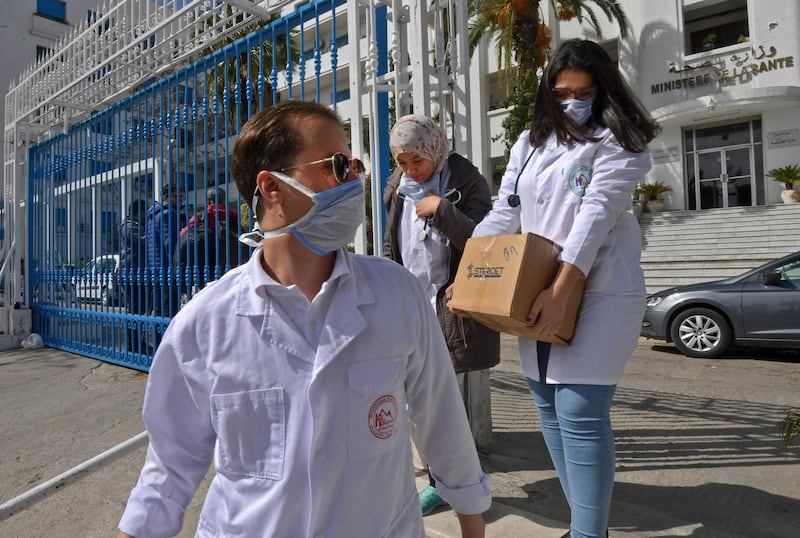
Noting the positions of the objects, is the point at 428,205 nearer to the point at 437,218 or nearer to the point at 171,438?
the point at 437,218

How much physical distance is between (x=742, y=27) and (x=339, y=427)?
21.6 metres

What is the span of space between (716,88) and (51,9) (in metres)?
30.2

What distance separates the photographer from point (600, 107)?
6.77 feet

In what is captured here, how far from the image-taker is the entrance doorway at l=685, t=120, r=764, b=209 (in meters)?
16.6

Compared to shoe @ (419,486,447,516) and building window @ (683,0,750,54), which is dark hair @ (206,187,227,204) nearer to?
shoe @ (419,486,447,516)

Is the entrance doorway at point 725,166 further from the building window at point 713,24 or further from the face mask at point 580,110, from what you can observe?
the face mask at point 580,110

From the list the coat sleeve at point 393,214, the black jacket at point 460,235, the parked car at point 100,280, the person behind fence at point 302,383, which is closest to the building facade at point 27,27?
the parked car at point 100,280

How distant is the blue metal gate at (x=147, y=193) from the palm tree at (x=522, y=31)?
12.2 meters

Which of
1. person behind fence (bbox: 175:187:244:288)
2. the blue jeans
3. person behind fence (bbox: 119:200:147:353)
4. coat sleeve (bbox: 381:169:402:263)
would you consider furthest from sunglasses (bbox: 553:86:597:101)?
person behind fence (bbox: 119:200:147:353)

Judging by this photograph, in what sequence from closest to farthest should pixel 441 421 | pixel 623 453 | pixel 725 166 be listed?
pixel 441 421
pixel 623 453
pixel 725 166

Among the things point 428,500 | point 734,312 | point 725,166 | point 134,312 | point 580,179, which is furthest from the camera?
point 725,166

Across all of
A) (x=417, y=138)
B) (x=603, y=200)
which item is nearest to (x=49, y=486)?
(x=417, y=138)

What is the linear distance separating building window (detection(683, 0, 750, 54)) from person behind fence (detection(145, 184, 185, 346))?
58.7 feet

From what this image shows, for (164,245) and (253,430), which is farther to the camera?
(164,245)
